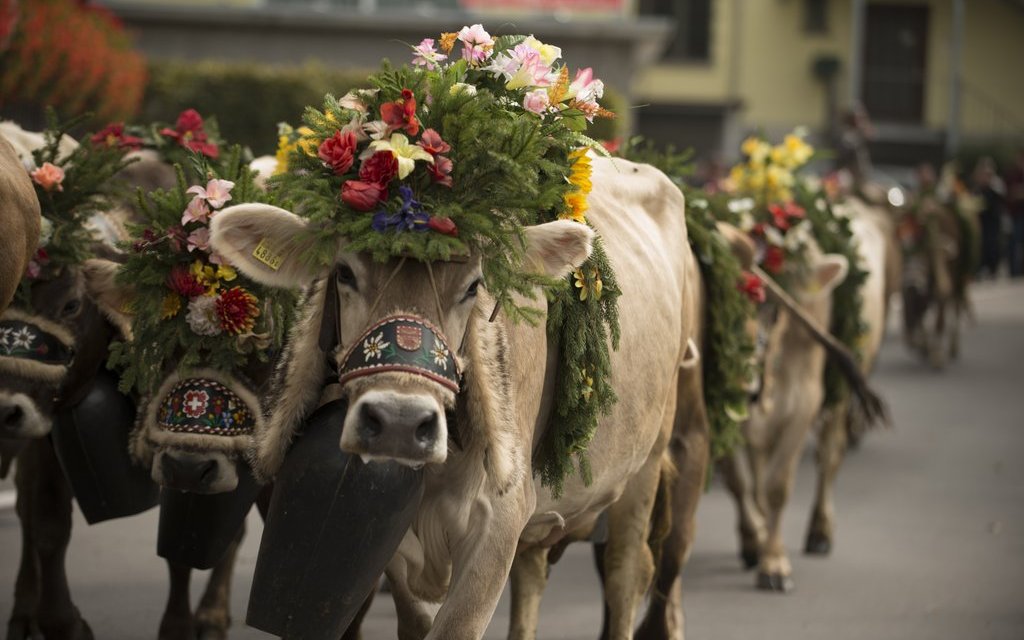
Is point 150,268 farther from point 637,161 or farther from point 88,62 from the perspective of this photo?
point 88,62

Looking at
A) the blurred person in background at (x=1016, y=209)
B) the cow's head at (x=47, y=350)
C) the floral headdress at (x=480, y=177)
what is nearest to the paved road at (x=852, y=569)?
the cow's head at (x=47, y=350)

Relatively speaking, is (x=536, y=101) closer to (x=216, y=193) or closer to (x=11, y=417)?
(x=216, y=193)

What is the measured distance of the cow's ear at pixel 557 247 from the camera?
176 inches

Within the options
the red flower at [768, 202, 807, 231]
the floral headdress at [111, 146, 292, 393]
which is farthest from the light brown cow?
the red flower at [768, 202, 807, 231]

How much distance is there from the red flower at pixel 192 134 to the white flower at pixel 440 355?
2.87 meters

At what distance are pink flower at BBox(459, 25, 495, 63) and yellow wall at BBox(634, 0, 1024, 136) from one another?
3020 cm

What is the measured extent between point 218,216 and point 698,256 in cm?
325

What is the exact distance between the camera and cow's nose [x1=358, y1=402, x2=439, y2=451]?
3.94 meters

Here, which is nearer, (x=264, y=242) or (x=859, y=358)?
(x=264, y=242)

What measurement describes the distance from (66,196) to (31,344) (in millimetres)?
706

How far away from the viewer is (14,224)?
543cm

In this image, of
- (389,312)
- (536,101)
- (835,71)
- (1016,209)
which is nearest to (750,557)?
(536,101)

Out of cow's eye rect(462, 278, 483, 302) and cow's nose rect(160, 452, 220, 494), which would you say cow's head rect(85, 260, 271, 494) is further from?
cow's eye rect(462, 278, 483, 302)

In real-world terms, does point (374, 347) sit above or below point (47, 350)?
above
